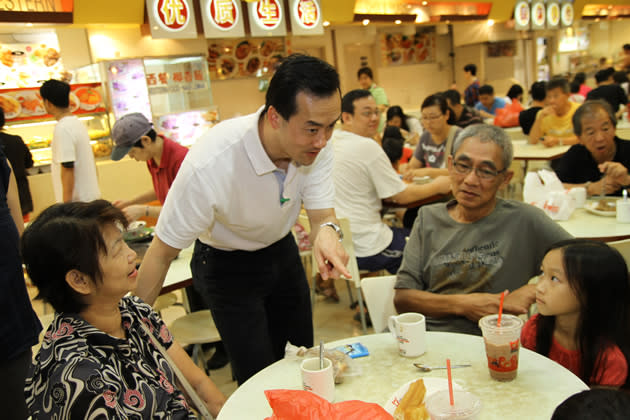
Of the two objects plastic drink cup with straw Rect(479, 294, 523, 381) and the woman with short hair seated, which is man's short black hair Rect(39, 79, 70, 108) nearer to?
the woman with short hair seated

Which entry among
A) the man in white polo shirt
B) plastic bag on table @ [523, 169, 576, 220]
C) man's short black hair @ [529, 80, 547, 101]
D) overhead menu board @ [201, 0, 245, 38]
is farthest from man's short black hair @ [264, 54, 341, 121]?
man's short black hair @ [529, 80, 547, 101]

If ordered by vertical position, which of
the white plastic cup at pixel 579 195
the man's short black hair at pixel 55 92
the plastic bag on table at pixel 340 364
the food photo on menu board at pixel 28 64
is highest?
the food photo on menu board at pixel 28 64

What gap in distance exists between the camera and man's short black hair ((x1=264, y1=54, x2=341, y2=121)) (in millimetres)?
1538

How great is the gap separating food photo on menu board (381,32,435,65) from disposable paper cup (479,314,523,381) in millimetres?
10449

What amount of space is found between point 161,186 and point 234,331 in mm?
1664

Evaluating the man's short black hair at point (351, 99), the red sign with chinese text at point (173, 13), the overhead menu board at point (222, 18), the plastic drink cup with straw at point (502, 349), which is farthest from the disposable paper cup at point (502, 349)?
the overhead menu board at point (222, 18)

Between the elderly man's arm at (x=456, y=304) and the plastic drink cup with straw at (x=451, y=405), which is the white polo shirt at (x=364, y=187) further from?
the plastic drink cup with straw at (x=451, y=405)

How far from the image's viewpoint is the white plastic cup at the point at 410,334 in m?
1.50

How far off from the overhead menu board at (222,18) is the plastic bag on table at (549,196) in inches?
195

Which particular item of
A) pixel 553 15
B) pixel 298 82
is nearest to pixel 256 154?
pixel 298 82

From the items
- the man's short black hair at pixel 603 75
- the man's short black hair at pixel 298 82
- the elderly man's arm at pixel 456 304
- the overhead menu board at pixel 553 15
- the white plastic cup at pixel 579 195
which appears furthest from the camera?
the overhead menu board at pixel 553 15

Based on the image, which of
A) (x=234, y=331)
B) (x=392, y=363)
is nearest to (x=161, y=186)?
(x=234, y=331)

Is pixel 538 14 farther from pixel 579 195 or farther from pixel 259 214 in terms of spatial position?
pixel 259 214

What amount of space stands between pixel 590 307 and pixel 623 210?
136cm
